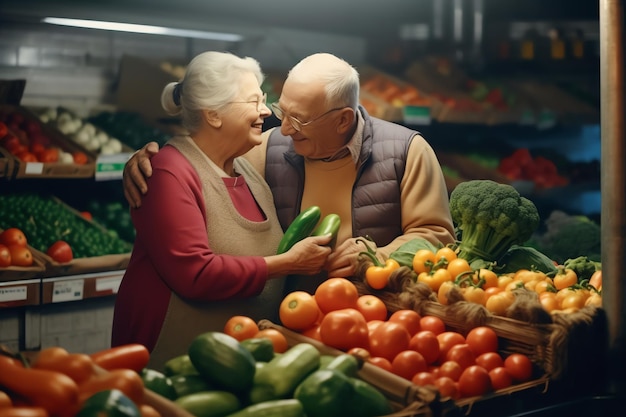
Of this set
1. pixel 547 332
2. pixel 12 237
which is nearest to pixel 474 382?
pixel 547 332

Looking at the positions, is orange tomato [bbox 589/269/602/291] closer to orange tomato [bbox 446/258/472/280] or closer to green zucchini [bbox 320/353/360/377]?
orange tomato [bbox 446/258/472/280]

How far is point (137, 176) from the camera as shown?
2469 mm

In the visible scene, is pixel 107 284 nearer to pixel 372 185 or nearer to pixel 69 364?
pixel 372 185

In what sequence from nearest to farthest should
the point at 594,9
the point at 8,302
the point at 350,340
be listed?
1. the point at 350,340
2. the point at 8,302
3. the point at 594,9

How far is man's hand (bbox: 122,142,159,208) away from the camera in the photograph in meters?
2.45

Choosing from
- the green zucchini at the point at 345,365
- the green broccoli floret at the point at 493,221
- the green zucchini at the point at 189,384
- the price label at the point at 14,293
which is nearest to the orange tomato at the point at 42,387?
the green zucchini at the point at 189,384

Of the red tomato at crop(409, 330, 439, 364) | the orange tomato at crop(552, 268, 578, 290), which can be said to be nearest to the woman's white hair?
the red tomato at crop(409, 330, 439, 364)

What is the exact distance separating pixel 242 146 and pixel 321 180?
379 millimetres

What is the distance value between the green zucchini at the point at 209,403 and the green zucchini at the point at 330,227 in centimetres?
92

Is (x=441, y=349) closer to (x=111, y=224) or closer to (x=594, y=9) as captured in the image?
(x=111, y=224)

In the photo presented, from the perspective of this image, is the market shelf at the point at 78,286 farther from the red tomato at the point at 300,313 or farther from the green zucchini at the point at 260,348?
the green zucchini at the point at 260,348

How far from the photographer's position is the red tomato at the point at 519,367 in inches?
82.9

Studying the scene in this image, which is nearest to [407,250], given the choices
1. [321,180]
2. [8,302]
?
[321,180]

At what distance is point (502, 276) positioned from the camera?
2.57 meters
